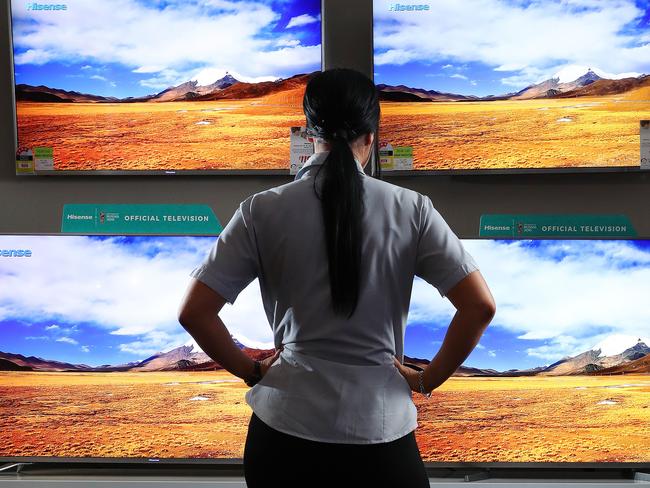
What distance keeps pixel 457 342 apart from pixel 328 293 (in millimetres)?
324

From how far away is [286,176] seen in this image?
284cm

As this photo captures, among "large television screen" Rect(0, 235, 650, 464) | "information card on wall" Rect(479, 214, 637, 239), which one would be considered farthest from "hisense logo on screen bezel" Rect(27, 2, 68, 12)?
"information card on wall" Rect(479, 214, 637, 239)

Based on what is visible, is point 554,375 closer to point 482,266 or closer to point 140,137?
point 482,266

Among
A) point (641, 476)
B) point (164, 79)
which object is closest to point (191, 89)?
point (164, 79)

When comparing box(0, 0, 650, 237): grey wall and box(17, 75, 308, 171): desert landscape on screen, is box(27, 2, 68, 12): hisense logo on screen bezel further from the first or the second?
box(17, 75, 308, 171): desert landscape on screen

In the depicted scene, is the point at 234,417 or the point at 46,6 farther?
the point at 46,6

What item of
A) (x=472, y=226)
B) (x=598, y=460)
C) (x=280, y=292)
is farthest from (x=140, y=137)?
(x=598, y=460)

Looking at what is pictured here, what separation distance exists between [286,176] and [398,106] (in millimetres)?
451

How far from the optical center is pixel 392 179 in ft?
9.33

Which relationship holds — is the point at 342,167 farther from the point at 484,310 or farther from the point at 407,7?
the point at 407,7

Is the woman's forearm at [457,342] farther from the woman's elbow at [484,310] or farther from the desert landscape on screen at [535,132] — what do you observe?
the desert landscape on screen at [535,132]

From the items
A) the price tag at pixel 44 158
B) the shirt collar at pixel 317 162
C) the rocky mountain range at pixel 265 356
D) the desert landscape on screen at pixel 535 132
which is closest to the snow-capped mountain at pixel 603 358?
the rocky mountain range at pixel 265 356

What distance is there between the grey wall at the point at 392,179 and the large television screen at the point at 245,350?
0.37m

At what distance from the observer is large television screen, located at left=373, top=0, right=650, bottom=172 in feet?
8.70
